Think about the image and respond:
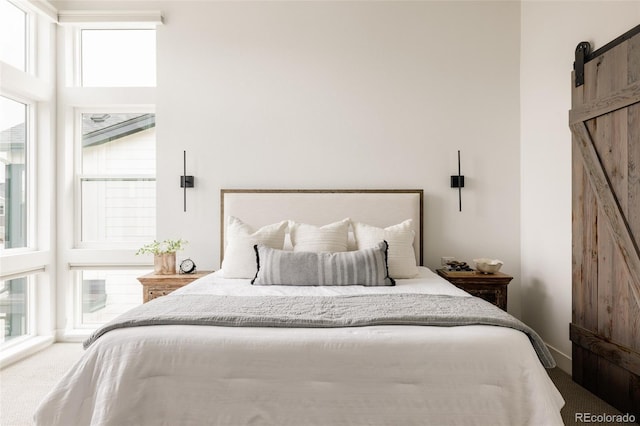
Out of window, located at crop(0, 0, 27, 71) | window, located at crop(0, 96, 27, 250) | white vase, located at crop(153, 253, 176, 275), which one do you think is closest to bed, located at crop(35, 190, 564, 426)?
white vase, located at crop(153, 253, 176, 275)

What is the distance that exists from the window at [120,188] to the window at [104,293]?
0.33 metres

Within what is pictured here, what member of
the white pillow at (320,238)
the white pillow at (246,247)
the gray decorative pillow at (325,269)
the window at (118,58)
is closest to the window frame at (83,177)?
the window at (118,58)

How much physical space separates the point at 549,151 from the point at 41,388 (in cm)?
400

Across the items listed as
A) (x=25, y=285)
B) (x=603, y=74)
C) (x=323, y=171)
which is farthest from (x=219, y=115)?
(x=603, y=74)

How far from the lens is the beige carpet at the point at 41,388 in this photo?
2404mm

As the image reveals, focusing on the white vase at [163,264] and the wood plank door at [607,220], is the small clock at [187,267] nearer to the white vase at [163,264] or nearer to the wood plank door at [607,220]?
the white vase at [163,264]

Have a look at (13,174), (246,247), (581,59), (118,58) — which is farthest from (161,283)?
(581,59)

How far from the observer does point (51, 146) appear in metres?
3.71

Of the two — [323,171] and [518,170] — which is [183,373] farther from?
[518,170]

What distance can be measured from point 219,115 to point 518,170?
269cm

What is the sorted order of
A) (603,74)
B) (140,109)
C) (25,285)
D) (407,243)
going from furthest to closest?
1. (140,109)
2. (25,285)
3. (407,243)
4. (603,74)

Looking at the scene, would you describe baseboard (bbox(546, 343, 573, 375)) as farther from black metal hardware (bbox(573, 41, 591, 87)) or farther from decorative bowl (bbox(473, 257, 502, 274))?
black metal hardware (bbox(573, 41, 591, 87))

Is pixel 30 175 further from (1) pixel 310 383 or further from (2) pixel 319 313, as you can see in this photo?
(1) pixel 310 383

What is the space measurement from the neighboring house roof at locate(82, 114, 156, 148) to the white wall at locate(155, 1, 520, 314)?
42cm
